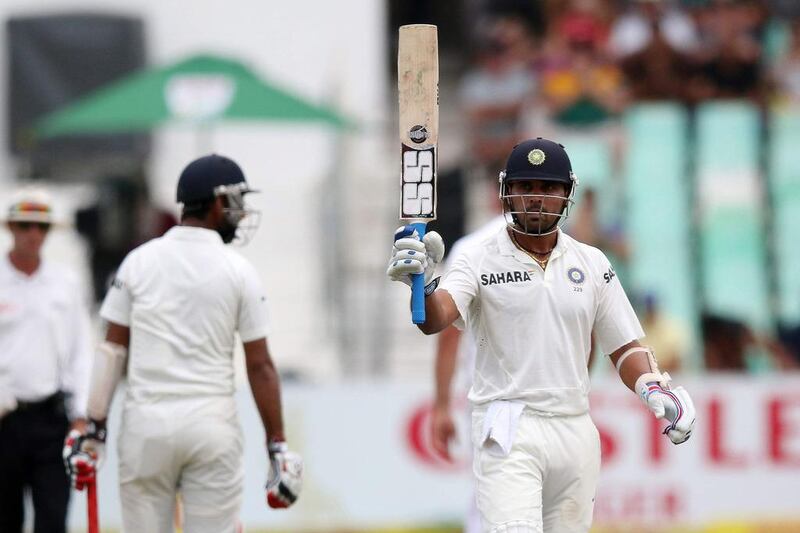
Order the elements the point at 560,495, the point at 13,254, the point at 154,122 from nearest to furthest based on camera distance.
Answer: the point at 560,495 < the point at 13,254 < the point at 154,122

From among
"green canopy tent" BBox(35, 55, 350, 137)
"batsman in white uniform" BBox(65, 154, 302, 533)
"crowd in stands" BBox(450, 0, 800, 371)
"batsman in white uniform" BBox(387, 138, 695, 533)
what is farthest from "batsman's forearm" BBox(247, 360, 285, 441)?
"crowd in stands" BBox(450, 0, 800, 371)

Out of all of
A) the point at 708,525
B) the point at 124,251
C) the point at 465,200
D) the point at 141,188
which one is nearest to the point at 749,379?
the point at 708,525

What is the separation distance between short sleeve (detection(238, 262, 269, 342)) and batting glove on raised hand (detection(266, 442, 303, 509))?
437 millimetres

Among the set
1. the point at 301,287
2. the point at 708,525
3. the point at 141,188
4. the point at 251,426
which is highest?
the point at 141,188

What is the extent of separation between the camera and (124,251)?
1206cm

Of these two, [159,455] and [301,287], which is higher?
[301,287]

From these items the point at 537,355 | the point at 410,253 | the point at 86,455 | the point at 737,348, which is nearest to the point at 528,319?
the point at 537,355

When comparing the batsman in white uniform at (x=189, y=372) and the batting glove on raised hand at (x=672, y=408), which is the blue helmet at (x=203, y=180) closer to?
the batsman in white uniform at (x=189, y=372)

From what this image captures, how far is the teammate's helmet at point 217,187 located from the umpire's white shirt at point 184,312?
4.3 inches

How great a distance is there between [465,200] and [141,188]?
287 centimetres

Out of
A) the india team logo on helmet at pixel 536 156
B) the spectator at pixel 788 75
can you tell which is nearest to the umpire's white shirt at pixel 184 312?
the india team logo on helmet at pixel 536 156

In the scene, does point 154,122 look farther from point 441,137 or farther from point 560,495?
point 560,495

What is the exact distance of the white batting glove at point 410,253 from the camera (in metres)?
4.87

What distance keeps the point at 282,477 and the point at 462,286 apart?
45.4 inches
